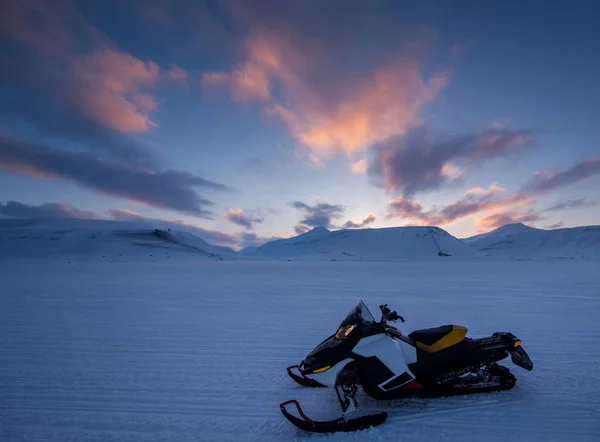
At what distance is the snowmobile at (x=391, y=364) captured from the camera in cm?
335

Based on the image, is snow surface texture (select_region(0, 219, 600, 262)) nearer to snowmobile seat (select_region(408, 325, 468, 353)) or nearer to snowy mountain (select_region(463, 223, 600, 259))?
snowy mountain (select_region(463, 223, 600, 259))

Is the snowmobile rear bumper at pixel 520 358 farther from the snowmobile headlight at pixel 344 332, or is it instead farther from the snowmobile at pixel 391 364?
the snowmobile headlight at pixel 344 332

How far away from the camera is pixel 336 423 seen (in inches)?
130

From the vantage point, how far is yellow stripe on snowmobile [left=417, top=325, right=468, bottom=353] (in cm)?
374

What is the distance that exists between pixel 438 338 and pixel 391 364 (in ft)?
2.51

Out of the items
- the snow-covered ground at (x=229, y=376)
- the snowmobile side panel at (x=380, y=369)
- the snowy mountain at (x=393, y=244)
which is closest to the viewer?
the snow-covered ground at (x=229, y=376)

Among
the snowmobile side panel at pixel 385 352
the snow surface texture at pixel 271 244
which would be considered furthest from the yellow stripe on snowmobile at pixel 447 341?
the snow surface texture at pixel 271 244

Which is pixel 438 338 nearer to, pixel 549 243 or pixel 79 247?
pixel 79 247

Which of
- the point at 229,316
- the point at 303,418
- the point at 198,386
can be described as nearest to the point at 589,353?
the point at 303,418

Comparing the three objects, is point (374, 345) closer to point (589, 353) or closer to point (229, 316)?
point (589, 353)

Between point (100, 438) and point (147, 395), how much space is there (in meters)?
0.84

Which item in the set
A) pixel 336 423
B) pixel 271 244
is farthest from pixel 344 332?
pixel 271 244

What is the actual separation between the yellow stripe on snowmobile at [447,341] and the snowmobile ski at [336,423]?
925mm

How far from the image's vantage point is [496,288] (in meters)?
13.6
